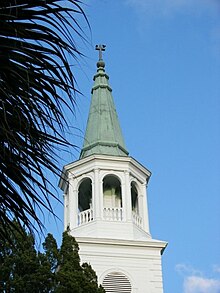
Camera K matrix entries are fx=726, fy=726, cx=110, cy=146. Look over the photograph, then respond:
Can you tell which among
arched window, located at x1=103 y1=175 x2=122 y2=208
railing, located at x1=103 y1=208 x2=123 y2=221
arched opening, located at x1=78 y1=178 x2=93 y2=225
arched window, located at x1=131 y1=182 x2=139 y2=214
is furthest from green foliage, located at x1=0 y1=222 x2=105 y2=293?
arched window, located at x1=131 y1=182 x2=139 y2=214

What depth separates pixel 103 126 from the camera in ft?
114

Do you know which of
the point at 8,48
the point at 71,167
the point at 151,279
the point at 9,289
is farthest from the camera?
the point at 71,167

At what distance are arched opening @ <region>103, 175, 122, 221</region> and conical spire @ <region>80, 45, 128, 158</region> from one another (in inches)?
→ 49.7

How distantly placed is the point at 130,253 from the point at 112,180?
400 centimetres

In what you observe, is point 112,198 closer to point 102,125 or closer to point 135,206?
point 135,206

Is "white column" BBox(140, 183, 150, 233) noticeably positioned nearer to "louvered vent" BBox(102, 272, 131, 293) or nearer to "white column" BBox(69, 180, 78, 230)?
"white column" BBox(69, 180, 78, 230)

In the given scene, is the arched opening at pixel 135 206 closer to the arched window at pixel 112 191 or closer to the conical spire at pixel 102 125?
the arched window at pixel 112 191

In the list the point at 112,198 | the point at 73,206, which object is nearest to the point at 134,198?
the point at 112,198

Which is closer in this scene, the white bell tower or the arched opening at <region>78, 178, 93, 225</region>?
the white bell tower

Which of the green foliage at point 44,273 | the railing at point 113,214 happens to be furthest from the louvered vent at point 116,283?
the green foliage at point 44,273

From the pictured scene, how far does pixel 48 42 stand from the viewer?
480 centimetres

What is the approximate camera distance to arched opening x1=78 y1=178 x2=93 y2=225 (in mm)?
31500

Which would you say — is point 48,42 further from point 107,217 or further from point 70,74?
point 107,217

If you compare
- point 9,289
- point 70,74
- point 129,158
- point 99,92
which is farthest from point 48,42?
point 99,92
